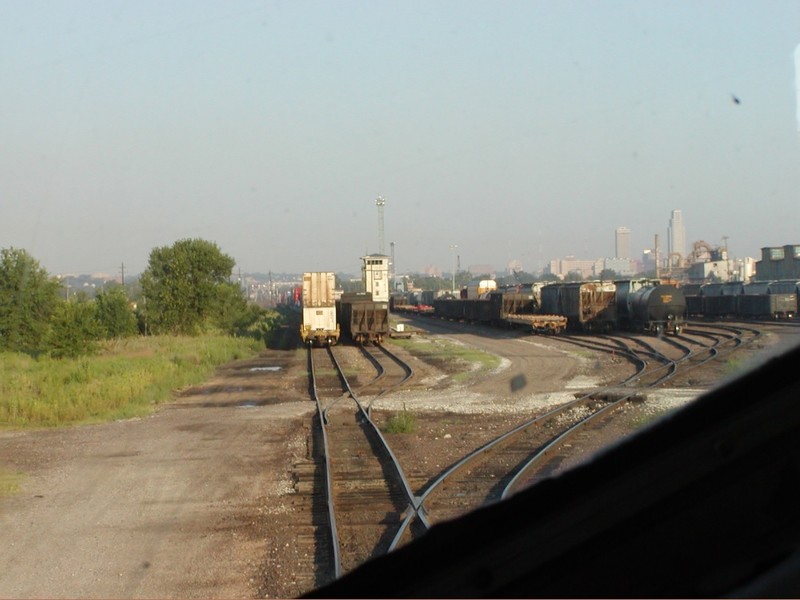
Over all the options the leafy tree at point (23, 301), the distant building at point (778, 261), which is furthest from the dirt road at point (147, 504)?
the leafy tree at point (23, 301)

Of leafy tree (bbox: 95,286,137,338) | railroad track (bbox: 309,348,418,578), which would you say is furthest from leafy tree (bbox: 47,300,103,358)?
railroad track (bbox: 309,348,418,578)

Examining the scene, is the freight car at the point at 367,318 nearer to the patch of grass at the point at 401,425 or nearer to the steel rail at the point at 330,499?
the steel rail at the point at 330,499

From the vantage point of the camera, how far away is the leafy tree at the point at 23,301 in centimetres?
4012

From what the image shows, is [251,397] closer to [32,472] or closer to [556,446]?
[32,472]

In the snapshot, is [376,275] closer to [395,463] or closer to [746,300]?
[746,300]

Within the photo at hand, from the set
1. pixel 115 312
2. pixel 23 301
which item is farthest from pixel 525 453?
pixel 115 312

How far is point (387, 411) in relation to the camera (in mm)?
17172

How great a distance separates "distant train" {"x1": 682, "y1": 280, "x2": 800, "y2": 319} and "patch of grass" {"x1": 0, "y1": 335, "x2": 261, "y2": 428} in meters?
24.3

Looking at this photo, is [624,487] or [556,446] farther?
[556,446]

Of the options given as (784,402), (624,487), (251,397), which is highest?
(784,402)

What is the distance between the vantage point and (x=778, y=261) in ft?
108

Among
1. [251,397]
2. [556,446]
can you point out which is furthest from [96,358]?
[556,446]

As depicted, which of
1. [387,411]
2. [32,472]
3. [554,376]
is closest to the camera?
[32,472]

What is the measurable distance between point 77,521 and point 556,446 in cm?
606
